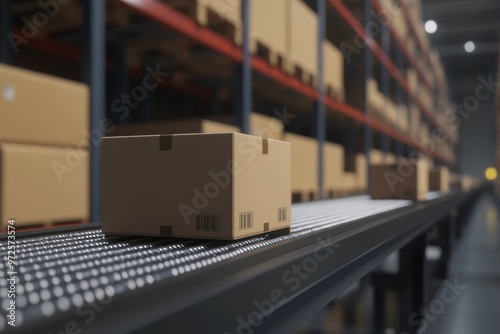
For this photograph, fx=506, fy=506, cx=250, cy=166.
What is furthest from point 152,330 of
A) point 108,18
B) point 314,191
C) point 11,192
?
point 314,191

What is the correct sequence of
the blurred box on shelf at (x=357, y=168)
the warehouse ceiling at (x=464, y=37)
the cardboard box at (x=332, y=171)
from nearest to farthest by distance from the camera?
1. the cardboard box at (x=332, y=171)
2. the blurred box on shelf at (x=357, y=168)
3. the warehouse ceiling at (x=464, y=37)

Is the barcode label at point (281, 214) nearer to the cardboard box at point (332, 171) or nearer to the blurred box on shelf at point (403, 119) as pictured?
the cardboard box at point (332, 171)

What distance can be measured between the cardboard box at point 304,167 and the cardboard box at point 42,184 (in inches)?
85.9

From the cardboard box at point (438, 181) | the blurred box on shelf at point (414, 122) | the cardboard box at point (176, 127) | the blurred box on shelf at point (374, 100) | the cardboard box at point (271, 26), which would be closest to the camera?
the cardboard box at point (176, 127)

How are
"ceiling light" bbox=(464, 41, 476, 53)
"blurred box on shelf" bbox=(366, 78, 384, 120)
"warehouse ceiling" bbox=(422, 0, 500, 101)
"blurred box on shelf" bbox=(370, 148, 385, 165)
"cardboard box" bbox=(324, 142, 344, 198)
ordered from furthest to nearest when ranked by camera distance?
"ceiling light" bbox=(464, 41, 476, 53)
"warehouse ceiling" bbox=(422, 0, 500, 101)
"blurred box on shelf" bbox=(370, 148, 385, 165)
"blurred box on shelf" bbox=(366, 78, 384, 120)
"cardboard box" bbox=(324, 142, 344, 198)


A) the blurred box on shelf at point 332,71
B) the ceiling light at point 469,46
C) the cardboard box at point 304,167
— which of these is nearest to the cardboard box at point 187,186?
the cardboard box at point 304,167

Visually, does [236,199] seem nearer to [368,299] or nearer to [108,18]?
[108,18]

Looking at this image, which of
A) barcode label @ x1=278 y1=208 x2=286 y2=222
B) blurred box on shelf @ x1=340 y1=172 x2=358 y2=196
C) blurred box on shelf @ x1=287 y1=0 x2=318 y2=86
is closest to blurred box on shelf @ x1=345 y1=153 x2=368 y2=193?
blurred box on shelf @ x1=340 y1=172 x2=358 y2=196

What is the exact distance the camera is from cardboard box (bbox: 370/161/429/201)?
145 inches

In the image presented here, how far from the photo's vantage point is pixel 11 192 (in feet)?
6.12

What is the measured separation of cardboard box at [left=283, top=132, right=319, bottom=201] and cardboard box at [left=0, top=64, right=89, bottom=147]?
84.3 inches

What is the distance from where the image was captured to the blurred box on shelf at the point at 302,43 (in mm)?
4098

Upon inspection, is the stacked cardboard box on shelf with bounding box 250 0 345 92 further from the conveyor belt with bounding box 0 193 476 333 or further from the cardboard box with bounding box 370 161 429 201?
the conveyor belt with bounding box 0 193 476 333

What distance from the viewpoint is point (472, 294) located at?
4695 mm
